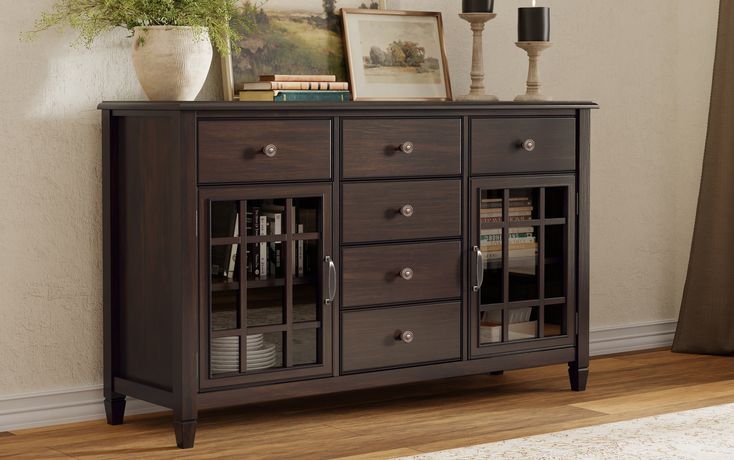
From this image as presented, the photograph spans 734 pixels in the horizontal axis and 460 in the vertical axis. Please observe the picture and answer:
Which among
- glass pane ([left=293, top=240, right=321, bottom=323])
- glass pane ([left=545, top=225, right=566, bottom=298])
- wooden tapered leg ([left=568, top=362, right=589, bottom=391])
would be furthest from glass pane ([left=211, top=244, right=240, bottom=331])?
wooden tapered leg ([left=568, top=362, right=589, bottom=391])

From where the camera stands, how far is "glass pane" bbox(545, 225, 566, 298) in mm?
3402

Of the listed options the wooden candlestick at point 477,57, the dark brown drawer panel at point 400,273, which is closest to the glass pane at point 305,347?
the dark brown drawer panel at point 400,273

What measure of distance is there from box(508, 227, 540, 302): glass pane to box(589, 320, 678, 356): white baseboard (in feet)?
2.76

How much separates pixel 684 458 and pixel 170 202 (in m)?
1.35

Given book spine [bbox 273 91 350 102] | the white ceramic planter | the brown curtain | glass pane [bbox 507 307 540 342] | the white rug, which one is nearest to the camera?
the white rug

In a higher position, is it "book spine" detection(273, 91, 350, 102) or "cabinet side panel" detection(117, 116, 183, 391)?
"book spine" detection(273, 91, 350, 102)

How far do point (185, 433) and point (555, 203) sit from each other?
1.28 meters

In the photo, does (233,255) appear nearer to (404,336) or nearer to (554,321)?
(404,336)

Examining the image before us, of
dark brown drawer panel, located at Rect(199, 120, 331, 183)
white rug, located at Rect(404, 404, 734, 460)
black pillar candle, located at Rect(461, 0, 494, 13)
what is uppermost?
black pillar candle, located at Rect(461, 0, 494, 13)

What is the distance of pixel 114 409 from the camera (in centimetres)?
310

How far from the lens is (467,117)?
322 cm

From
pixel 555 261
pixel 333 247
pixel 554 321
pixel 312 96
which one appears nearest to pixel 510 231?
pixel 555 261

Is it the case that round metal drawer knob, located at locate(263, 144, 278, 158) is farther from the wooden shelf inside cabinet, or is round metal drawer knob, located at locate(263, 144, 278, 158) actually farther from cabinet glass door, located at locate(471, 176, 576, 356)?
cabinet glass door, located at locate(471, 176, 576, 356)

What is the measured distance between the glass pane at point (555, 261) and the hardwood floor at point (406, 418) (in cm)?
32
